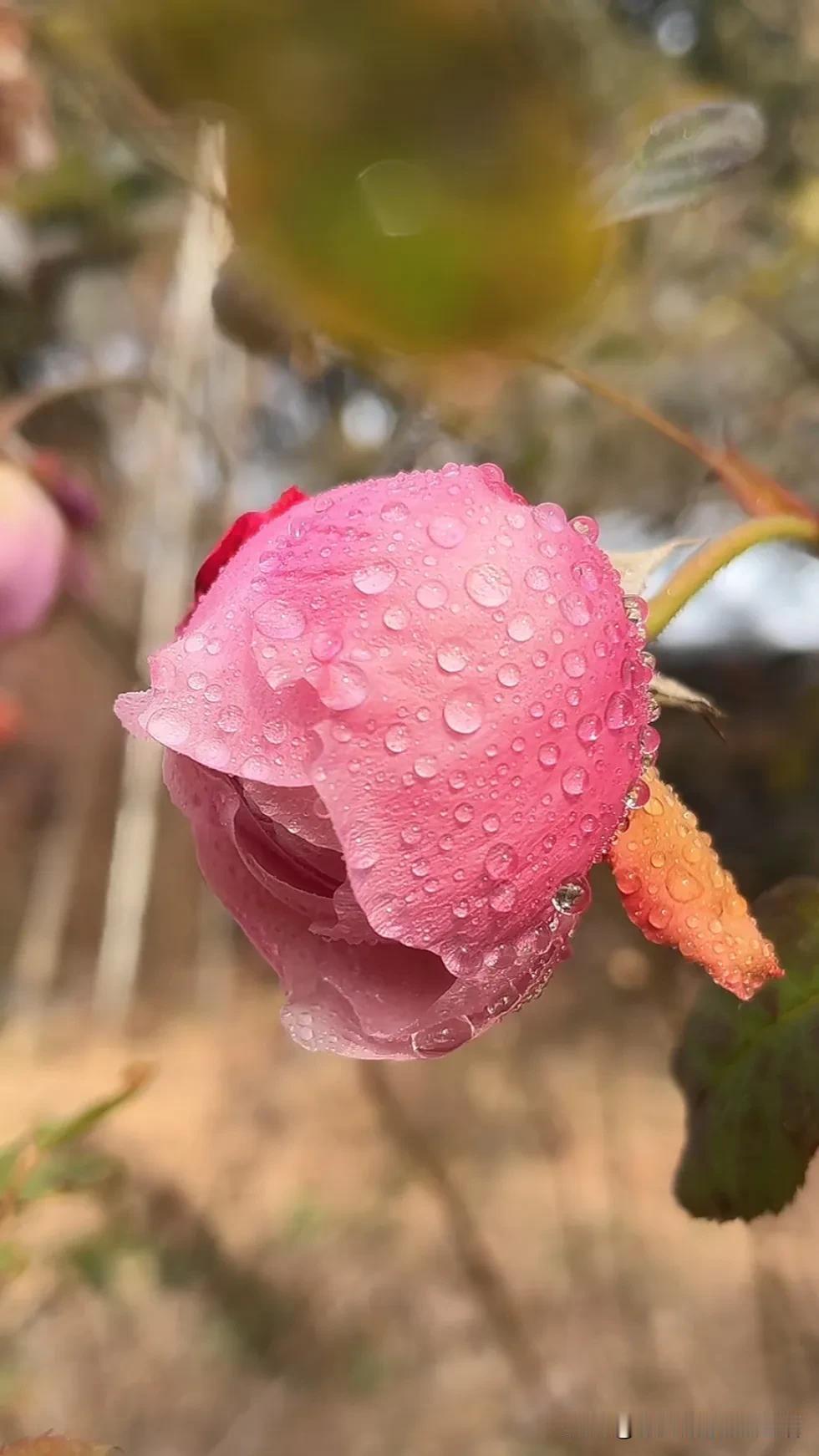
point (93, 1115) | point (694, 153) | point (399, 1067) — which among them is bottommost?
point (399, 1067)

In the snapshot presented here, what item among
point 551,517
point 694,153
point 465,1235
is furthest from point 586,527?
point 465,1235

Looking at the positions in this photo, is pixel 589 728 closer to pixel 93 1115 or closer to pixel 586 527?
pixel 586 527

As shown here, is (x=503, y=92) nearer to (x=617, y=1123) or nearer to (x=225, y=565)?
(x=225, y=565)

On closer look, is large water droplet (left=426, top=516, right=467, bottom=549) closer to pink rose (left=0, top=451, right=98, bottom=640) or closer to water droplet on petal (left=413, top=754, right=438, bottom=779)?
A: water droplet on petal (left=413, top=754, right=438, bottom=779)

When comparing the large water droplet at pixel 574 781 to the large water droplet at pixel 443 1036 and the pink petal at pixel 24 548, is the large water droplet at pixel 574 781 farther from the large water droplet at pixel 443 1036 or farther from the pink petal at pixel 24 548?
the pink petal at pixel 24 548

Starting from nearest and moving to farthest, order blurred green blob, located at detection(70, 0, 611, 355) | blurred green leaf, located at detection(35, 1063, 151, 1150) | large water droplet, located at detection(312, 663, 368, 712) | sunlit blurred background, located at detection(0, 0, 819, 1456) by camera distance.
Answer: blurred green blob, located at detection(70, 0, 611, 355) < large water droplet, located at detection(312, 663, 368, 712) < blurred green leaf, located at detection(35, 1063, 151, 1150) < sunlit blurred background, located at detection(0, 0, 819, 1456)

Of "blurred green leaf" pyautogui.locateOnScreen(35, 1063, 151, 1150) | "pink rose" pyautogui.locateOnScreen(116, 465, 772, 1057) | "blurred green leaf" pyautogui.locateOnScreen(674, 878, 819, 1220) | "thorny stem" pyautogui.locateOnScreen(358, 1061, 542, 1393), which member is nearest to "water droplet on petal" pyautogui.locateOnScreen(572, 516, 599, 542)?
"pink rose" pyautogui.locateOnScreen(116, 465, 772, 1057)

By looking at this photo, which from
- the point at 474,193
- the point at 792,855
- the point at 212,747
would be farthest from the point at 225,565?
the point at 792,855

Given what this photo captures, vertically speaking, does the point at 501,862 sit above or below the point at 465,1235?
above
